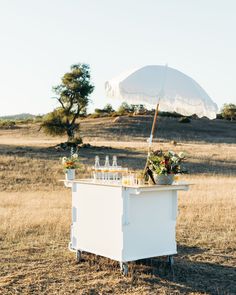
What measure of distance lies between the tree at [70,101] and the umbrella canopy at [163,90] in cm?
3770

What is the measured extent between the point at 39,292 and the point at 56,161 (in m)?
26.3

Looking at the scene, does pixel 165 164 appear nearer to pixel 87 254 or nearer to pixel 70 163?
pixel 70 163

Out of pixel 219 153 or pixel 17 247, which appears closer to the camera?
pixel 17 247

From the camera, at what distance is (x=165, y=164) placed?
10141 millimetres

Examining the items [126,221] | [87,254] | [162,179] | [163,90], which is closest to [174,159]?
[162,179]

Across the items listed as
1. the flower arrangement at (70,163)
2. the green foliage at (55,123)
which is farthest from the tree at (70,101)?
the flower arrangement at (70,163)

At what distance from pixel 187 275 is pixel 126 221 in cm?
130

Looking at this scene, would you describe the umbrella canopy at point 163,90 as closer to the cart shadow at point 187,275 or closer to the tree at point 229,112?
the cart shadow at point 187,275

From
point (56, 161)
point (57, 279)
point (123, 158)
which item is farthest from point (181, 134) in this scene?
point (57, 279)

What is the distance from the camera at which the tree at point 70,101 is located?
49.4m

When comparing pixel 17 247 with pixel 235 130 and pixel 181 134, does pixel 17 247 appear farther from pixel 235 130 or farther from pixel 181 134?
pixel 235 130

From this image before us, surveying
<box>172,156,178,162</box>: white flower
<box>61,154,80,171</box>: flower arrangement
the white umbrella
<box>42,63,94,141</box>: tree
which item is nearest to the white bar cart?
<box>172,156,178,162</box>: white flower

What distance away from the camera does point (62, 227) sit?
13.8 meters

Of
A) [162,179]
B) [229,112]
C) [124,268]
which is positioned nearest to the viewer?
[124,268]
